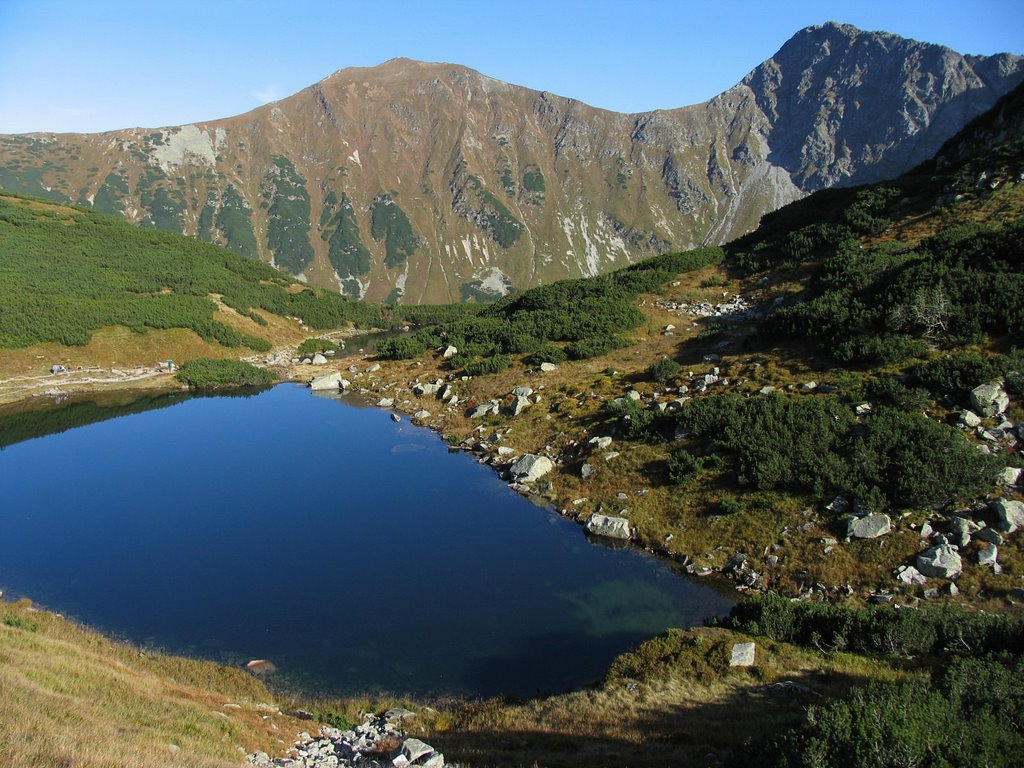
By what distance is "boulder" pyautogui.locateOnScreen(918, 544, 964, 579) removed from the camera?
19.2 m

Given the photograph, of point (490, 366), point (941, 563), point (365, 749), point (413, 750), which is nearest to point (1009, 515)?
point (941, 563)

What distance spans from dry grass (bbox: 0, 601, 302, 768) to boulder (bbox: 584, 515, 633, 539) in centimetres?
1472

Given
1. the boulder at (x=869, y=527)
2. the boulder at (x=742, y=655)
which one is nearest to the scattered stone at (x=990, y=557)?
the boulder at (x=869, y=527)

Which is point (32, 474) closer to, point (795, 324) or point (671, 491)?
point (671, 491)

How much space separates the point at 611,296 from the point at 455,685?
146ft

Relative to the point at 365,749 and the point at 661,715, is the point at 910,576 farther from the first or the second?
the point at 365,749

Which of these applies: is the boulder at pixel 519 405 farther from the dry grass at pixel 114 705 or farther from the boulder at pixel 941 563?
the dry grass at pixel 114 705

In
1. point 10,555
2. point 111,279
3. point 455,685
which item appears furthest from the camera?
point 111,279

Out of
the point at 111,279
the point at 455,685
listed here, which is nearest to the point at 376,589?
the point at 455,685

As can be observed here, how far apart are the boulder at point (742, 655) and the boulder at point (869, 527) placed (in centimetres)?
775

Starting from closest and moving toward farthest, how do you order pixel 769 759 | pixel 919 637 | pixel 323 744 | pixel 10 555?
pixel 769 759 < pixel 323 744 < pixel 919 637 < pixel 10 555

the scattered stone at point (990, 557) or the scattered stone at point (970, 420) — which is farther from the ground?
the scattered stone at point (970, 420)

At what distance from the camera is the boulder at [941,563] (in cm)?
1921

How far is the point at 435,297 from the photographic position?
638ft
